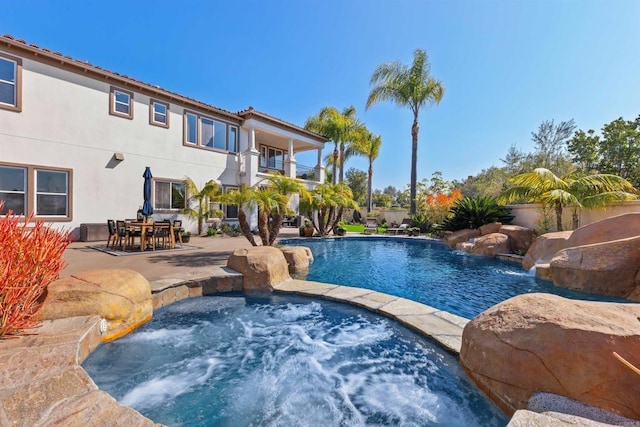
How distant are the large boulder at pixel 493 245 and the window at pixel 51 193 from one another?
16.3m

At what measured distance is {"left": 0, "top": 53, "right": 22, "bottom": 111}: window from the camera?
9758 millimetres

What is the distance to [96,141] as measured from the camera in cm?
1174

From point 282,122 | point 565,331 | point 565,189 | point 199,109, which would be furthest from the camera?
point 282,122

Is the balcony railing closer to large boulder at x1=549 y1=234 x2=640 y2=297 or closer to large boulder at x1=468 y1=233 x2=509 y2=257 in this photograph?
large boulder at x1=468 y1=233 x2=509 y2=257

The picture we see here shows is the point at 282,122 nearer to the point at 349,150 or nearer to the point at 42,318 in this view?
the point at 349,150

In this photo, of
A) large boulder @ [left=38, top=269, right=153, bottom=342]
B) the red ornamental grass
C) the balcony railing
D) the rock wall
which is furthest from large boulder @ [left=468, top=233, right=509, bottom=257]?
the balcony railing

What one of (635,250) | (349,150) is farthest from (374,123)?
(635,250)

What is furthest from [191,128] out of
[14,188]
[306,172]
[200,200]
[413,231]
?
[413,231]

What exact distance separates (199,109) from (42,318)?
13.7 m

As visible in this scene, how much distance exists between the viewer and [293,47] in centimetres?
1323

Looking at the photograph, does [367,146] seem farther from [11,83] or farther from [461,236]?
[11,83]

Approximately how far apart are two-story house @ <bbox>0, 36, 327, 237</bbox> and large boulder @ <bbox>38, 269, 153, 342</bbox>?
9273 mm

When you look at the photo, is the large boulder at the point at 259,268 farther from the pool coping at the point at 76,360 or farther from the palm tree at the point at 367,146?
the palm tree at the point at 367,146

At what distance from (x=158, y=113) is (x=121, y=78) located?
194cm
